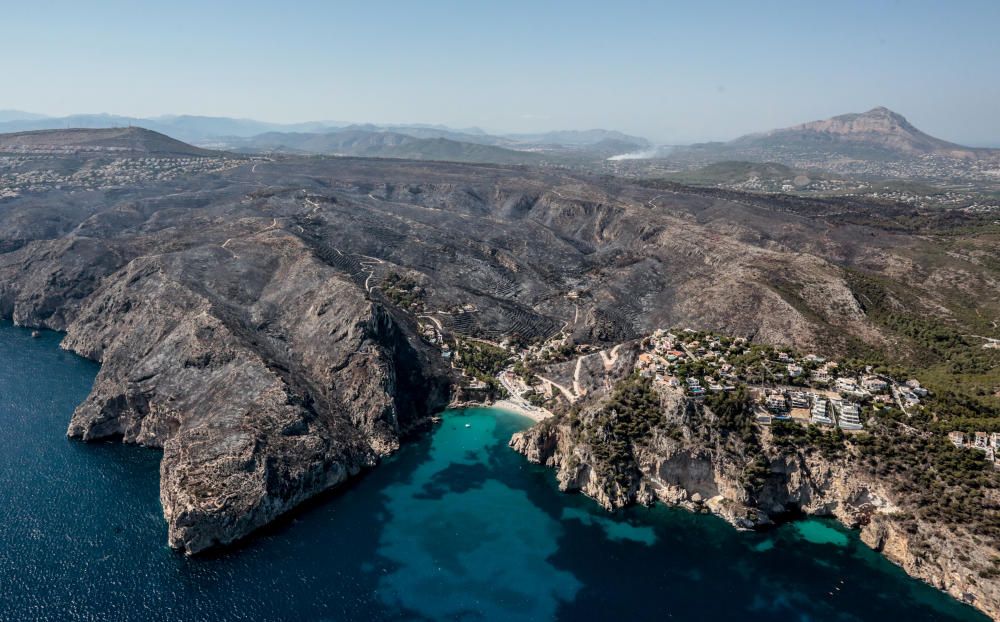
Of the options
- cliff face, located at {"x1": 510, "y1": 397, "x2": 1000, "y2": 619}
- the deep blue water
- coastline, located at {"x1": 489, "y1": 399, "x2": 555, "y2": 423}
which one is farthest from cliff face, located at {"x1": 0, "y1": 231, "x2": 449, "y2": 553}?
cliff face, located at {"x1": 510, "y1": 397, "x2": 1000, "y2": 619}

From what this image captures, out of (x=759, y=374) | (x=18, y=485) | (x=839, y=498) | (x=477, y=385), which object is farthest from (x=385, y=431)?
(x=839, y=498)

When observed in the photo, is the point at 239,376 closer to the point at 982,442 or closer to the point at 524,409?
the point at 524,409

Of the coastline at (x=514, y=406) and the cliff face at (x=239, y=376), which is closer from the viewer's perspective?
the cliff face at (x=239, y=376)

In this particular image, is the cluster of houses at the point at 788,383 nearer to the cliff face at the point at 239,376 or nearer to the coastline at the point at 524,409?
the coastline at the point at 524,409

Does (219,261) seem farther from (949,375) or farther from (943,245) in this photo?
(943,245)

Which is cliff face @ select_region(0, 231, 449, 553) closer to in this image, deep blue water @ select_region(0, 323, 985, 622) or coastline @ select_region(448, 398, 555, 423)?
coastline @ select_region(448, 398, 555, 423)

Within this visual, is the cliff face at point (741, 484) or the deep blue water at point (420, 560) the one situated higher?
the cliff face at point (741, 484)

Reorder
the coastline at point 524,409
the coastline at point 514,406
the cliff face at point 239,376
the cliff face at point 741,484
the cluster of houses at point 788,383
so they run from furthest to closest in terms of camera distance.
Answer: the coastline at point 514,406, the coastline at point 524,409, the cluster of houses at point 788,383, the cliff face at point 239,376, the cliff face at point 741,484

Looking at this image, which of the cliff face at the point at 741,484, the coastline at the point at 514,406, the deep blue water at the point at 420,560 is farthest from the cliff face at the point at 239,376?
the cliff face at the point at 741,484
